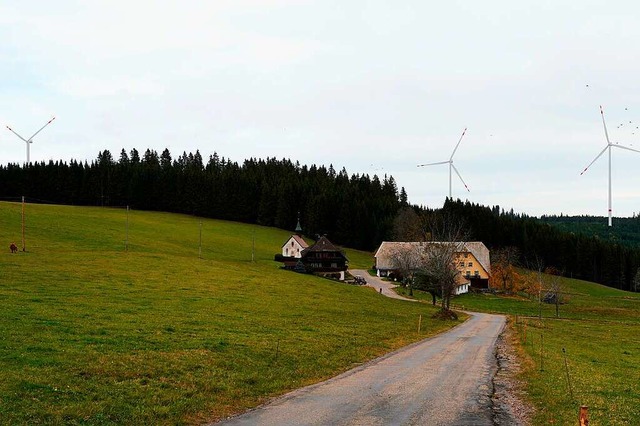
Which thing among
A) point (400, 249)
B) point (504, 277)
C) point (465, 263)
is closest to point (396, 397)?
point (400, 249)

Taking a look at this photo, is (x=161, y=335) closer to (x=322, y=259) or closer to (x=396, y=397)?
(x=396, y=397)

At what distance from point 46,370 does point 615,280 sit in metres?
204

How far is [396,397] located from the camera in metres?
20.5

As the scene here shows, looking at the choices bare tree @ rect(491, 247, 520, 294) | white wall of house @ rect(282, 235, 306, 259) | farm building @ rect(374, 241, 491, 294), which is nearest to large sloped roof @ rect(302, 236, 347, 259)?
white wall of house @ rect(282, 235, 306, 259)

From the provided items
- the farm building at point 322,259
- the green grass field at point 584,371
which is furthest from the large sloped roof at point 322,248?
the green grass field at point 584,371

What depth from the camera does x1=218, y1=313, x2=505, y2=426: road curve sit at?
17234 mm

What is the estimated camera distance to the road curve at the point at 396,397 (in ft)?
56.5

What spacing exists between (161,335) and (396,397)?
48.9ft

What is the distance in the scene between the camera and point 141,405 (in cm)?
1759

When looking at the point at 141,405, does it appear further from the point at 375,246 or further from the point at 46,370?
the point at 375,246

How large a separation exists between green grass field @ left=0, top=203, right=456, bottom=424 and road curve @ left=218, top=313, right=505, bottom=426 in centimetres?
142

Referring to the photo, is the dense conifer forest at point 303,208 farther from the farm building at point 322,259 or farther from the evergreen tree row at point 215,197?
the farm building at point 322,259

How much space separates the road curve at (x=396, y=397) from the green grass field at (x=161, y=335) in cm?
142

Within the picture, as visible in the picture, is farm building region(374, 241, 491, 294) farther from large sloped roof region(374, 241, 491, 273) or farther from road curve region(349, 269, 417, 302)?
road curve region(349, 269, 417, 302)
